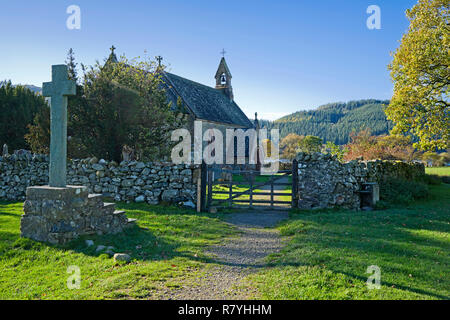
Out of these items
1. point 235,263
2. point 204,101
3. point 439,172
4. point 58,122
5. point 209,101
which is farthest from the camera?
point 209,101

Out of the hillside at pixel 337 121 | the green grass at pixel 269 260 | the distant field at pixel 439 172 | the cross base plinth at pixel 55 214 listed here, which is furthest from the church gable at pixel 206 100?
the hillside at pixel 337 121

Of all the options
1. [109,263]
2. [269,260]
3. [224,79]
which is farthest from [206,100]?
[109,263]

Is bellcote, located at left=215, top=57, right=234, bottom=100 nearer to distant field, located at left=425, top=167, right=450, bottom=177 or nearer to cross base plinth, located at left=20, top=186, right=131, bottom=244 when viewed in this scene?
distant field, located at left=425, top=167, right=450, bottom=177

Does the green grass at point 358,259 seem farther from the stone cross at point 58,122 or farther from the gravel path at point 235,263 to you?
the stone cross at point 58,122

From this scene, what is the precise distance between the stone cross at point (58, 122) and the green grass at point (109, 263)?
1522 millimetres

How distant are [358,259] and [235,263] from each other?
7.41 feet

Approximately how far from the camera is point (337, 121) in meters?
160

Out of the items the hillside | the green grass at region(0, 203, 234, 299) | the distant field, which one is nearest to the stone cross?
the green grass at region(0, 203, 234, 299)

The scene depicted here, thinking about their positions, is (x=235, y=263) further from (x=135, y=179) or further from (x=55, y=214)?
(x=135, y=179)

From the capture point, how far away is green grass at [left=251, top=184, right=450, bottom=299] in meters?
4.25
